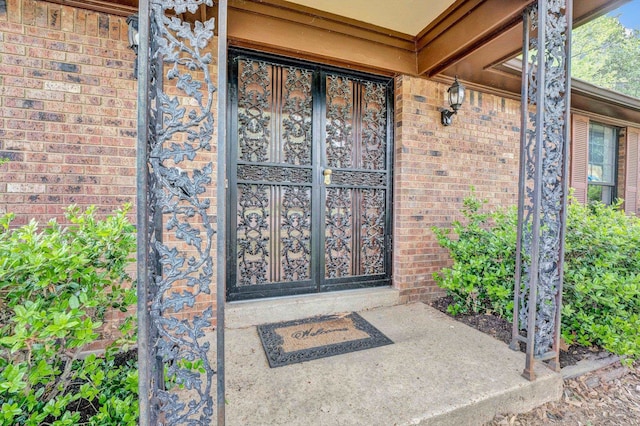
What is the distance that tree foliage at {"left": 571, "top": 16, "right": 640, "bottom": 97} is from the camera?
32.0ft

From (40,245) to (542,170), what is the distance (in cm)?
275

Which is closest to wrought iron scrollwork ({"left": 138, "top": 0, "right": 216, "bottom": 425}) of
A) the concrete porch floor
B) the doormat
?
the concrete porch floor

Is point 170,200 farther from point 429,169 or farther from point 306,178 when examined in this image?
point 429,169

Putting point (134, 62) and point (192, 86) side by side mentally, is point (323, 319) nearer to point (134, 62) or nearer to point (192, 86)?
point (192, 86)

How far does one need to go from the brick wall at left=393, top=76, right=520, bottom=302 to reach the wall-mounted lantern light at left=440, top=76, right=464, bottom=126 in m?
0.07

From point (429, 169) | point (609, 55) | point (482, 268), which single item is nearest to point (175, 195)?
point (482, 268)

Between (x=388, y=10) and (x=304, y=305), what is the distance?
2.88 metres

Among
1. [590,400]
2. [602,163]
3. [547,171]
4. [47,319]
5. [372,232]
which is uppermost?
[602,163]

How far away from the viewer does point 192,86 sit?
1175 millimetres

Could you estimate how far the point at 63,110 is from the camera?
2.15 m

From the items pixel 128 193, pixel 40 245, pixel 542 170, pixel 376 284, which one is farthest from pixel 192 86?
pixel 376 284

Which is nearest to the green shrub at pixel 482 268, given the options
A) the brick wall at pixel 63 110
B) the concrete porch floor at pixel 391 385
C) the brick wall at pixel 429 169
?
the brick wall at pixel 429 169

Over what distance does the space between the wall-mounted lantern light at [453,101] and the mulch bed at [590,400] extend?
90.9 inches

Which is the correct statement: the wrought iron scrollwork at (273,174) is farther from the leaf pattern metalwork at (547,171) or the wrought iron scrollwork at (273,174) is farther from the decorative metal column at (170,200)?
the leaf pattern metalwork at (547,171)
